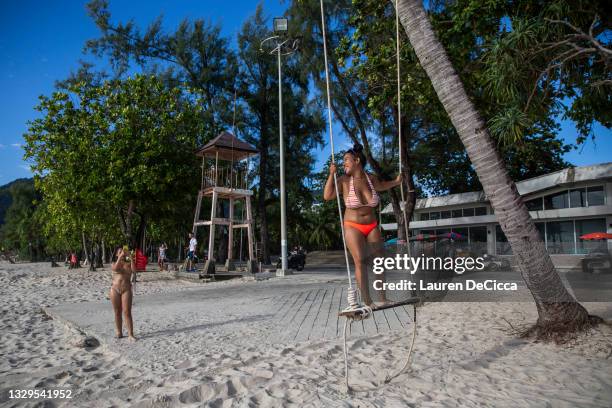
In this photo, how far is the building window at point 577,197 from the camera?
24.9 meters

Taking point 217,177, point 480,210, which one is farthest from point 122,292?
point 480,210

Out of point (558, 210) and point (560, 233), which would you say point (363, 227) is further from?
point (560, 233)

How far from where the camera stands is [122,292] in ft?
24.8

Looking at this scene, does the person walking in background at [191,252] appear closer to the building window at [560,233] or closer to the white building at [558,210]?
the white building at [558,210]

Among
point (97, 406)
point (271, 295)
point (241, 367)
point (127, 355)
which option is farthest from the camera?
point (271, 295)

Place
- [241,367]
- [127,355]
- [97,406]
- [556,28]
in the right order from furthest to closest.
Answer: [556,28] < [127,355] < [241,367] < [97,406]

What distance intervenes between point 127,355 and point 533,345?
18.9 feet

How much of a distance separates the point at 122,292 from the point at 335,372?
447cm

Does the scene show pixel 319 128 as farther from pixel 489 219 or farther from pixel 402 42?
pixel 402 42

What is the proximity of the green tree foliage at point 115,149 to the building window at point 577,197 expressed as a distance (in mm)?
22298

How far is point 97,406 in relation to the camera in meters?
4.32

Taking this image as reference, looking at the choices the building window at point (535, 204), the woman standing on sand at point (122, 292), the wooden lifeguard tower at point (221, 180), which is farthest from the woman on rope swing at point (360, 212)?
the building window at point (535, 204)

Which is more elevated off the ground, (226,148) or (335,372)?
(226,148)

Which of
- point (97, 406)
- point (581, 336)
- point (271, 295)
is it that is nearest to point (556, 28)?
point (581, 336)
